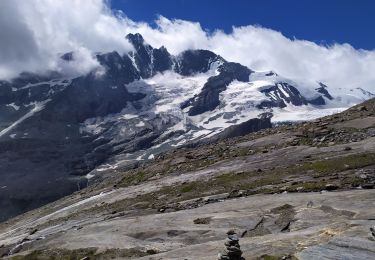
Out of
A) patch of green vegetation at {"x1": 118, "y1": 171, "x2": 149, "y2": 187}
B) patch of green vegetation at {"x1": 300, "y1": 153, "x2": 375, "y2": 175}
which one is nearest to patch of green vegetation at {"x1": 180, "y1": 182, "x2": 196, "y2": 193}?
patch of green vegetation at {"x1": 300, "y1": 153, "x2": 375, "y2": 175}

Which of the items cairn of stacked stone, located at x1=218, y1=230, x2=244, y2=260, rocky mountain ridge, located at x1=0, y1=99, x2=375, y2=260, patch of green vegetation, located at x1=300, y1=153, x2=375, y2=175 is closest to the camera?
cairn of stacked stone, located at x1=218, y1=230, x2=244, y2=260

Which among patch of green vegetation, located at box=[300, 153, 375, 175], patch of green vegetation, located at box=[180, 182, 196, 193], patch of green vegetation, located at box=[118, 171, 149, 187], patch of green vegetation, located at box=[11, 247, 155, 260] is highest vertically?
patch of green vegetation, located at box=[118, 171, 149, 187]

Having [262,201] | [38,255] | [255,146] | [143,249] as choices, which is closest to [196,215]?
[262,201]

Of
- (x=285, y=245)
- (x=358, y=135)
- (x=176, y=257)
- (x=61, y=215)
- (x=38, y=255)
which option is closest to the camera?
(x=285, y=245)

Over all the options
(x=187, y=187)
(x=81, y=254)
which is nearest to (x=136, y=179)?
(x=187, y=187)

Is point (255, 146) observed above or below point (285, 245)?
above

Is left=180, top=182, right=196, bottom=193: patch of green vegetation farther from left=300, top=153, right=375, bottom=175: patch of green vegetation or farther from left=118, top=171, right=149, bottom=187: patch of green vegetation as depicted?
left=118, top=171, right=149, bottom=187: patch of green vegetation

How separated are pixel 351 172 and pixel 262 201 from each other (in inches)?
680

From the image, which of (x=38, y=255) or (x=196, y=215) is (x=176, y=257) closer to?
(x=196, y=215)

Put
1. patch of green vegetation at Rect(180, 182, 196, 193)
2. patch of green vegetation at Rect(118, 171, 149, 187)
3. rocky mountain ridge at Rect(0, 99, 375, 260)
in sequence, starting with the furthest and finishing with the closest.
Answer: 1. patch of green vegetation at Rect(118, 171, 149, 187)
2. patch of green vegetation at Rect(180, 182, 196, 193)
3. rocky mountain ridge at Rect(0, 99, 375, 260)

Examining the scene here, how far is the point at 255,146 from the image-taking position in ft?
409

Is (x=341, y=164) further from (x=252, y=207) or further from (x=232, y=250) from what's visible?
(x=232, y=250)

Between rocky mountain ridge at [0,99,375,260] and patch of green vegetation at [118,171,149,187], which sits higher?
patch of green vegetation at [118,171,149,187]

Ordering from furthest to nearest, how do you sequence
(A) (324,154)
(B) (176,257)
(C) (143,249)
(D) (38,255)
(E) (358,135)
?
1. (E) (358,135)
2. (A) (324,154)
3. (D) (38,255)
4. (C) (143,249)
5. (B) (176,257)
